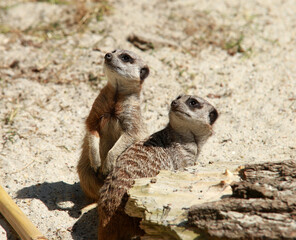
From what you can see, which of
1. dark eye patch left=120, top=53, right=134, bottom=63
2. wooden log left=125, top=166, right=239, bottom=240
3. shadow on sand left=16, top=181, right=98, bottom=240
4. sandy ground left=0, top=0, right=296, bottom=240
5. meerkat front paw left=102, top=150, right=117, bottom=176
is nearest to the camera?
wooden log left=125, top=166, right=239, bottom=240

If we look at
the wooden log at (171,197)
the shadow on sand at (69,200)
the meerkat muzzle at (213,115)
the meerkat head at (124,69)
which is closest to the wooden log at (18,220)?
the shadow on sand at (69,200)

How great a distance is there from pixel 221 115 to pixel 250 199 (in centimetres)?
242

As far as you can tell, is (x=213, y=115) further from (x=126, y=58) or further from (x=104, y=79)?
(x=104, y=79)

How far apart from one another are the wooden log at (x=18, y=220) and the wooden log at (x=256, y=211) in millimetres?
1157

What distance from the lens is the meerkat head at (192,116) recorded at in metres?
3.82

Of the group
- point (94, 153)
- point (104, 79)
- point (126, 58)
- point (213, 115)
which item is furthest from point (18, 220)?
point (104, 79)

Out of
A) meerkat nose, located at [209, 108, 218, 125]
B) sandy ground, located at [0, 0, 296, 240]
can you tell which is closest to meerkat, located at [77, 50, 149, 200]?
sandy ground, located at [0, 0, 296, 240]

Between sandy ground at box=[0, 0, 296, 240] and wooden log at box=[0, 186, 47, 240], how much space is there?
0.62ft

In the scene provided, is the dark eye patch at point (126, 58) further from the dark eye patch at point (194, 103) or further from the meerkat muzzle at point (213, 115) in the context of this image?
the meerkat muzzle at point (213, 115)

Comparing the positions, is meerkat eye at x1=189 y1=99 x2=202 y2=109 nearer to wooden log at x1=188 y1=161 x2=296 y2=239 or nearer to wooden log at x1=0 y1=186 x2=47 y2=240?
wooden log at x1=188 y1=161 x2=296 y2=239

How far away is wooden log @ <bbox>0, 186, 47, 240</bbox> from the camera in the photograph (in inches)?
118

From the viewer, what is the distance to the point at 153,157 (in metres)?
3.53

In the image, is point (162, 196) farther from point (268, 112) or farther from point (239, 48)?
point (239, 48)

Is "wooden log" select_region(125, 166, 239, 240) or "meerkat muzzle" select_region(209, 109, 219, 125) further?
"meerkat muzzle" select_region(209, 109, 219, 125)
